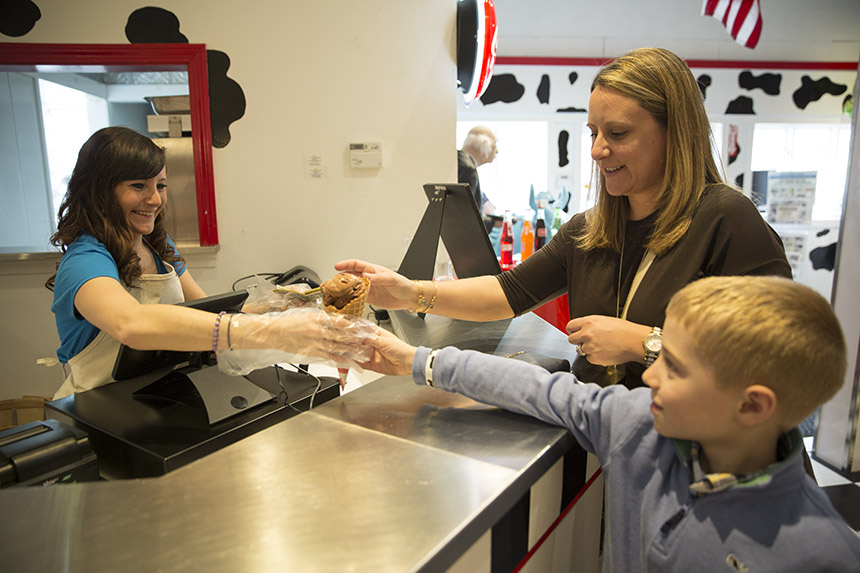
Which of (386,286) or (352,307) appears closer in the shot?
(352,307)

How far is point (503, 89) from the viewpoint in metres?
5.84

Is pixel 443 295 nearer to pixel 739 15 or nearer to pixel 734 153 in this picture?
pixel 739 15

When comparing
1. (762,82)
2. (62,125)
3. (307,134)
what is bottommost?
(307,134)

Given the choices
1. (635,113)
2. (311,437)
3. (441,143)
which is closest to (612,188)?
(635,113)

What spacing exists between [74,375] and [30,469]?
82cm

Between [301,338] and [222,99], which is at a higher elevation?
[222,99]

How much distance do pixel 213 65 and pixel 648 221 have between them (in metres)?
2.89

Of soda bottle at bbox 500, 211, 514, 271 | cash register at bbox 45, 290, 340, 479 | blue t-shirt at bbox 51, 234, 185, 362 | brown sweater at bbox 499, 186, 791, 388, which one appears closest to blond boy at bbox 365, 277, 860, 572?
brown sweater at bbox 499, 186, 791, 388

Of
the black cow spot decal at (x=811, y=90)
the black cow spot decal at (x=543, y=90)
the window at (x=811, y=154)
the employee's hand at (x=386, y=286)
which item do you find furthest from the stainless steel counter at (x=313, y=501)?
the black cow spot decal at (x=811, y=90)

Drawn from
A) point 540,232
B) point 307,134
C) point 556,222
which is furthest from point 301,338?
point 556,222

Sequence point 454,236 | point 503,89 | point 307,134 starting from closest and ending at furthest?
point 454,236 < point 307,134 < point 503,89

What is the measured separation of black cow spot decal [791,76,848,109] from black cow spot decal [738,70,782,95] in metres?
0.26

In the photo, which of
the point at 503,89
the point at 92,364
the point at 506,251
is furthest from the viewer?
the point at 503,89

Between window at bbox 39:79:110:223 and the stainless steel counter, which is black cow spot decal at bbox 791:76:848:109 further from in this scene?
window at bbox 39:79:110:223
